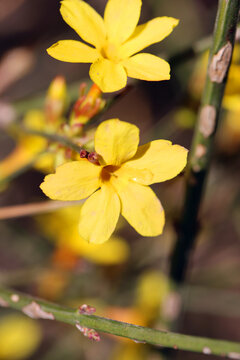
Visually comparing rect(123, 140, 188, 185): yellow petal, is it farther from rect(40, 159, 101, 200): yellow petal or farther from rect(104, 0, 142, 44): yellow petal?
rect(104, 0, 142, 44): yellow petal

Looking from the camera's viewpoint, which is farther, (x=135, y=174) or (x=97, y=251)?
(x=97, y=251)

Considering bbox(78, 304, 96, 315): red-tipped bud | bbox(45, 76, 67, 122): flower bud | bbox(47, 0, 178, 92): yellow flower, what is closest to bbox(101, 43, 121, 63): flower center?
bbox(47, 0, 178, 92): yellow flower

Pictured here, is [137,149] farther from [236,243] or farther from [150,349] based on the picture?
[236,243]

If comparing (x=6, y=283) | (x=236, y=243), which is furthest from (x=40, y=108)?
(x=236, y=243)

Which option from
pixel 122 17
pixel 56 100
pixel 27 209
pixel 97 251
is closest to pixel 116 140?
pixel 122 17

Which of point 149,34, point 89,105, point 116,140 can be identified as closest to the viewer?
point 116,140

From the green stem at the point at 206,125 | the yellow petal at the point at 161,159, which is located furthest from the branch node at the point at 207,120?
the yellow petal at the point at 161,159

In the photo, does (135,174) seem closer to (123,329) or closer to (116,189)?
(116,189)
